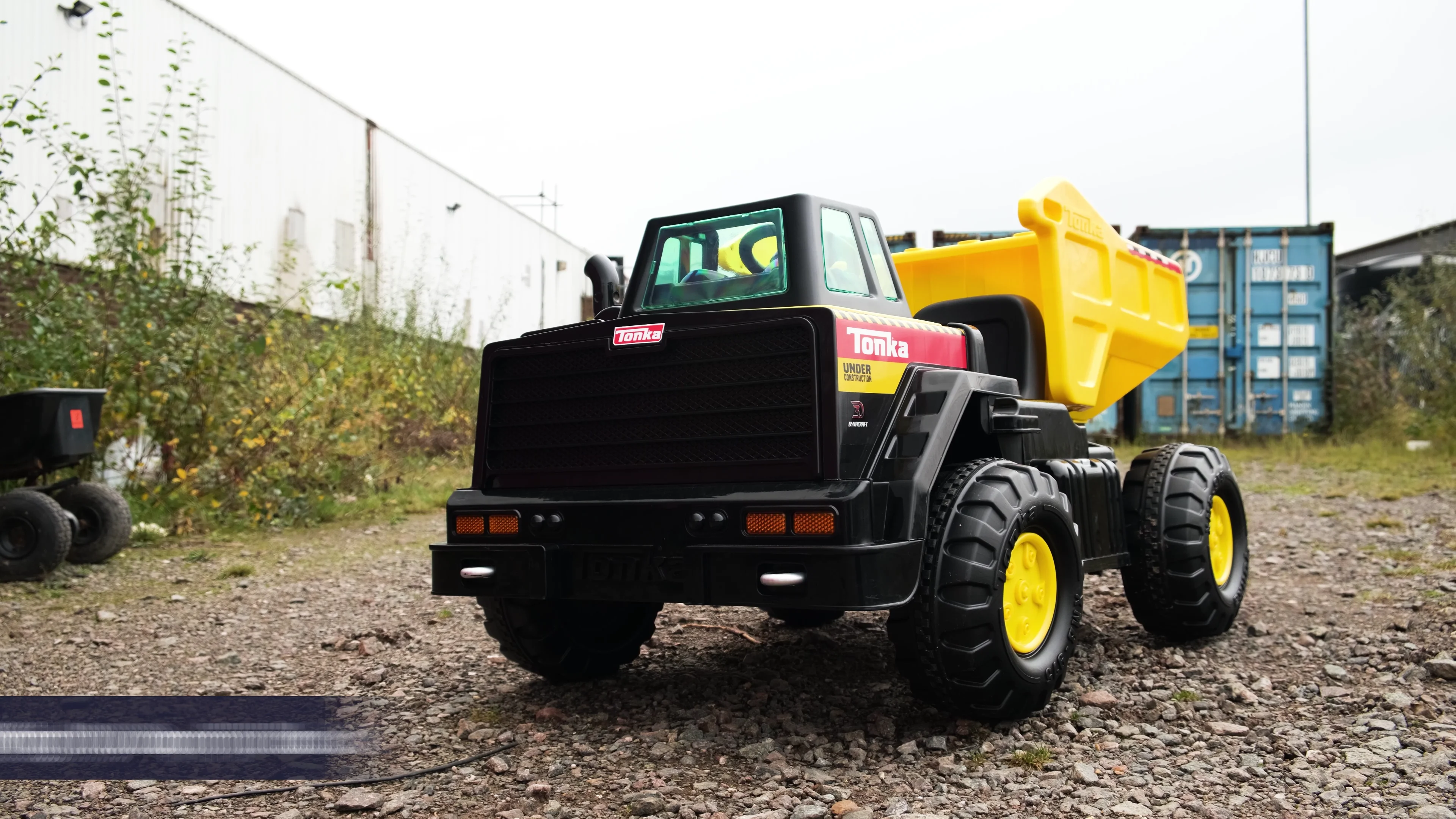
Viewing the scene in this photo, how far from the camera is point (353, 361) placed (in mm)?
11422

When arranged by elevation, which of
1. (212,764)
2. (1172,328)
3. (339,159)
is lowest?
(212,764)

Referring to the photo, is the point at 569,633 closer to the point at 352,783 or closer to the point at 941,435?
the point at 352,783

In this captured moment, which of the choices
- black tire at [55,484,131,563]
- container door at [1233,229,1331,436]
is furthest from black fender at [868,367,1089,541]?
container door at [1233,229,1331,436]

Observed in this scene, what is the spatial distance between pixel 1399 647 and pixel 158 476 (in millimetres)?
8614

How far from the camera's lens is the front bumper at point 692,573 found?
133 inches

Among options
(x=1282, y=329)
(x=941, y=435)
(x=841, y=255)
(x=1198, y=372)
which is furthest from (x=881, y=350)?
(x=1282, y=329)

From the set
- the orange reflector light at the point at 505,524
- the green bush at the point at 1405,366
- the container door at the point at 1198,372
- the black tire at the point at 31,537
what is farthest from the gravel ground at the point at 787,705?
the green bush at the point at 1405,366

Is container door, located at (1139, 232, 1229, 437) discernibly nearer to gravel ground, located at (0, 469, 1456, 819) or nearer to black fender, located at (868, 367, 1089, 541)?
gravel ground, located at (0, 469, 1456, 819)

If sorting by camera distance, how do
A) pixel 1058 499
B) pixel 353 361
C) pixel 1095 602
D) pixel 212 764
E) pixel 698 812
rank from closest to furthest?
pixel 698 812
pixel 212 764
pixel 1058 499
pixel 1095 602
pixel 353 361

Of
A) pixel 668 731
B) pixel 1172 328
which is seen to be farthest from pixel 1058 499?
pixel 1172 328

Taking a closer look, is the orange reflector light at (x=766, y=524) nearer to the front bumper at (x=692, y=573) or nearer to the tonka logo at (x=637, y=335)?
the front bumper at (x=692, y=573)

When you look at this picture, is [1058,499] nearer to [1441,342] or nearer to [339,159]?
[1441,342]

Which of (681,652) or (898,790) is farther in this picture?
(681,652)

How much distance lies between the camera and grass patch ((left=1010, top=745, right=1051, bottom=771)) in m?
3.47
